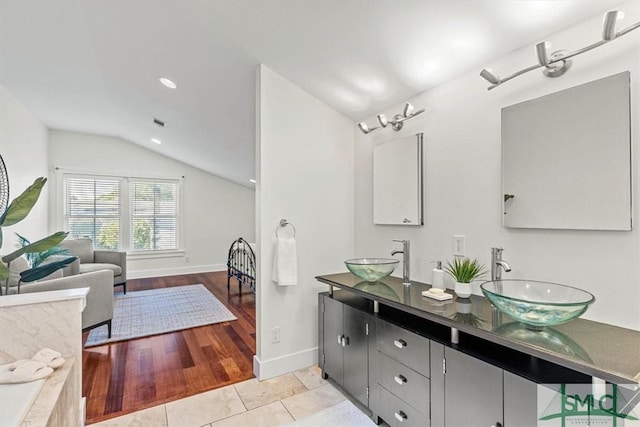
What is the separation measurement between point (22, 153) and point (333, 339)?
4888 mm

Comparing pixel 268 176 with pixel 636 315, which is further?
pixel 268 176

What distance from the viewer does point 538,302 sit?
47.6 inches

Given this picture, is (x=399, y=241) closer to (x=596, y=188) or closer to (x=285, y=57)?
(x=596, y=188)

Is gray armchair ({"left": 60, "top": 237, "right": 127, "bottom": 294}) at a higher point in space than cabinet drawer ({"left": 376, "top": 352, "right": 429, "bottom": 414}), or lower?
higher

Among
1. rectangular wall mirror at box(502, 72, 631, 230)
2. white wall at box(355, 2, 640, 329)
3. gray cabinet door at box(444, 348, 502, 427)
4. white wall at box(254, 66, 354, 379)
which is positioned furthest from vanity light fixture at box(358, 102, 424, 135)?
gray cabinet door at box(444, 348, 502, 427)

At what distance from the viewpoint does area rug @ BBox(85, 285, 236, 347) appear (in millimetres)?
3432

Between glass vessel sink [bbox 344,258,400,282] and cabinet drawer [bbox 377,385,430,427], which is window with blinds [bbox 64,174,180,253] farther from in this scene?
cabinet drawer [bbox 377,385,430,427]

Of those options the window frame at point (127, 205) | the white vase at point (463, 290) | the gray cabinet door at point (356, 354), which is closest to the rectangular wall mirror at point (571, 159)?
the white vase at point (463, 290)

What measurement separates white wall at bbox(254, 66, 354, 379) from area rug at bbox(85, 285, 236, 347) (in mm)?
1596

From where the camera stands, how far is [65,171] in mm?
5520

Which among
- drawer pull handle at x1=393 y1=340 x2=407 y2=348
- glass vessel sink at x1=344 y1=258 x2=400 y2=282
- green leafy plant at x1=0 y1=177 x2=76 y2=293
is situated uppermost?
green leafy plant at x1=0 y1=177 x2=76 y2=293

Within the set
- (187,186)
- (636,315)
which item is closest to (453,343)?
(636,315)

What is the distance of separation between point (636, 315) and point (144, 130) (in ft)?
19.1

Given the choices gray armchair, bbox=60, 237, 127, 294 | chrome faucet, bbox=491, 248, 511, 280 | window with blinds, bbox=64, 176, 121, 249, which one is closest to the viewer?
chrome faucet, bbox=491, 248, 511, 280
